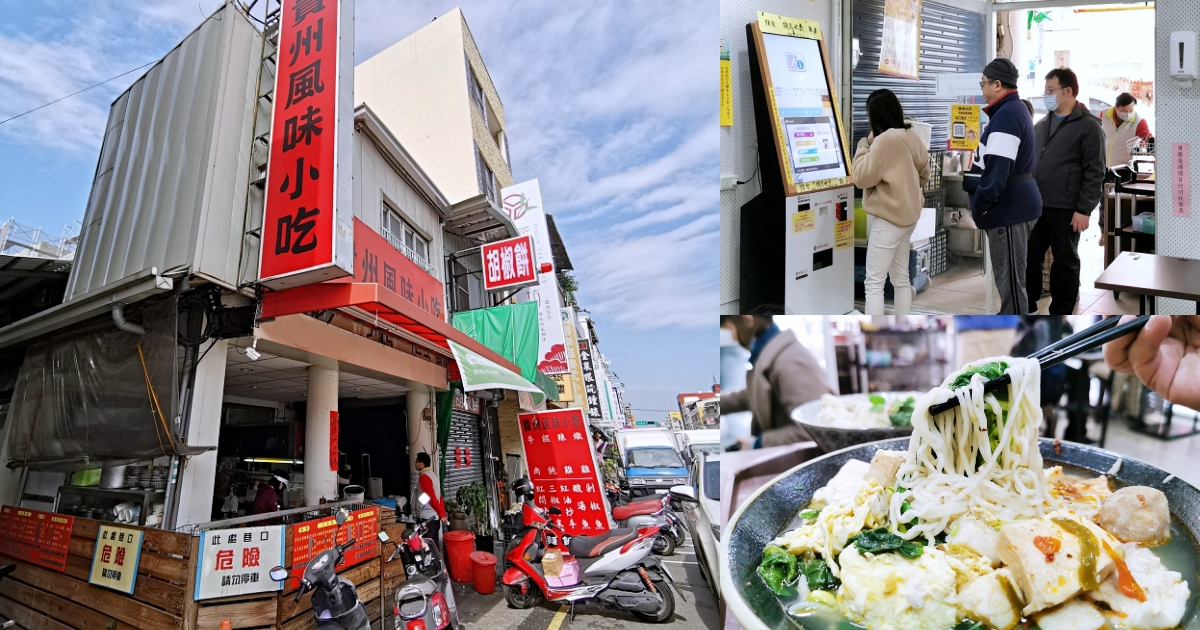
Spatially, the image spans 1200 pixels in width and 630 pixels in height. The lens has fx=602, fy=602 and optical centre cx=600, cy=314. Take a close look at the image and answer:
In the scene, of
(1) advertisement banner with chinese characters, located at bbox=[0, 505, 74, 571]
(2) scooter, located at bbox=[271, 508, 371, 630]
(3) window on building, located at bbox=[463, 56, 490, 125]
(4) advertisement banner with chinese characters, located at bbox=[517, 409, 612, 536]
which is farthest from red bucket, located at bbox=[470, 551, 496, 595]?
(3) window on building, located at bbox=[463, 56, 490, 125]

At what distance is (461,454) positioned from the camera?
898cm

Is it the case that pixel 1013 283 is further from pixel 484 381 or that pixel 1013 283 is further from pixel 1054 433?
pixel 484 381

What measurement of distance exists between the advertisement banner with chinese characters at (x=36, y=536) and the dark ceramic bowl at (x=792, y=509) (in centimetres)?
513

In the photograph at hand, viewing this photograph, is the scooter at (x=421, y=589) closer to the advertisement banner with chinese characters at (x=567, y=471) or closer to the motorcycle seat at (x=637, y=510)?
the advertisement banner with chinese characters at (x=567, y=471)

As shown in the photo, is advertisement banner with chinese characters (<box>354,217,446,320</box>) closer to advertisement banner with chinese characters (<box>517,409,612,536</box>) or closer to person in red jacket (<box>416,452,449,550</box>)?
person in red jacket (<box>416,452,449,550</box>)

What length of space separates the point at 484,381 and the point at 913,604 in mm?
4528

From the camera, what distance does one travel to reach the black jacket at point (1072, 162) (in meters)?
2.41

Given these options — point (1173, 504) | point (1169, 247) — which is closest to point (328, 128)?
point (1173, 504)

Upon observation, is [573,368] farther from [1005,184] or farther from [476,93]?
[1005,184]

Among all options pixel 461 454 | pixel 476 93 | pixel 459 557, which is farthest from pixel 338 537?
pixel 476 93

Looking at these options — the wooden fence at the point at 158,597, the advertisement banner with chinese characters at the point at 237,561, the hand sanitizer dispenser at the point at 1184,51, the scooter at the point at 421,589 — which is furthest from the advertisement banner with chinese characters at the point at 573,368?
the hand sanitizer dispenser at the point at 1184,51

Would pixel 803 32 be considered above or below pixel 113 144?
below

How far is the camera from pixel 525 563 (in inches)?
208

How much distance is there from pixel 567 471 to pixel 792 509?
5192 millimetres
